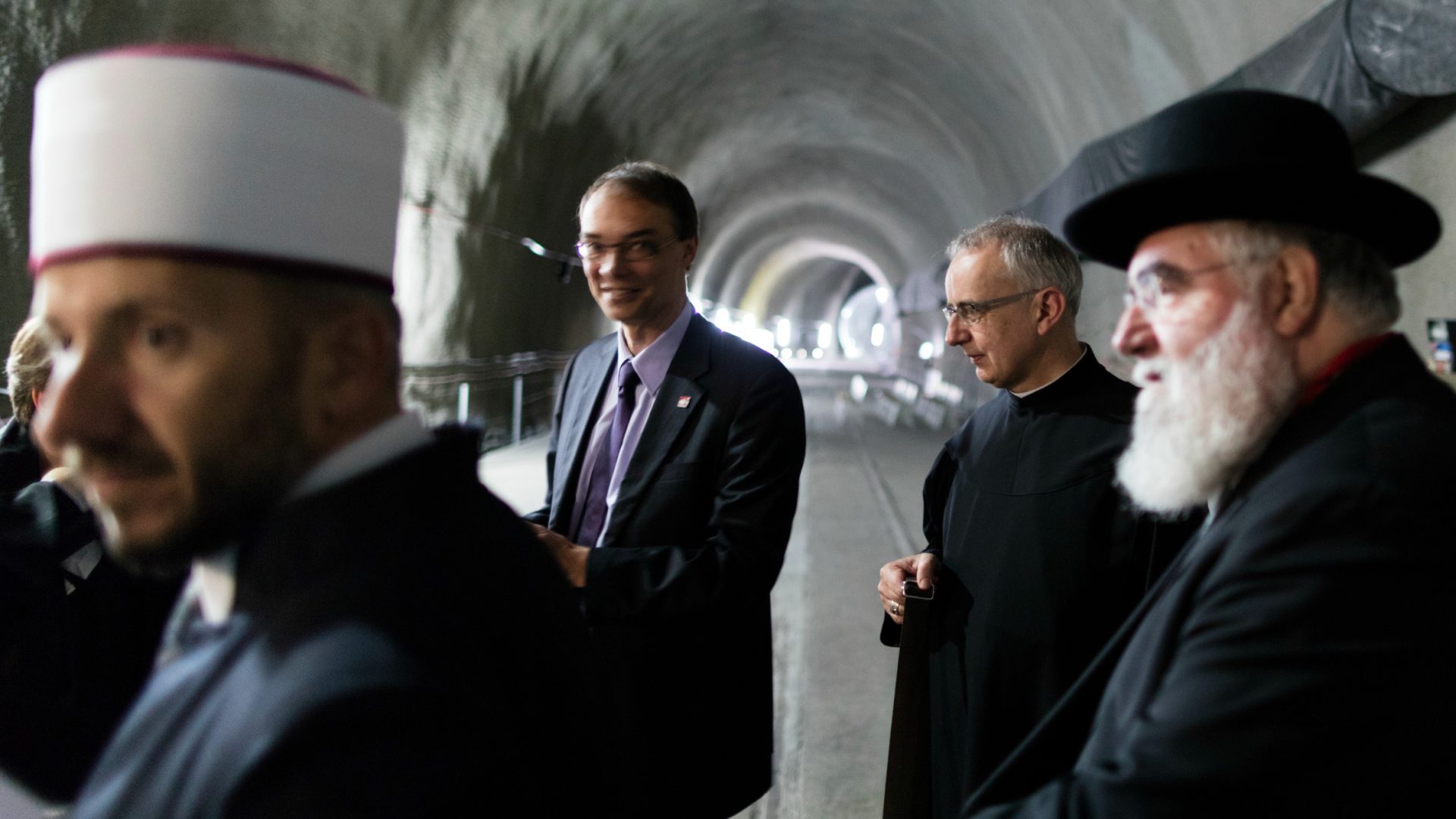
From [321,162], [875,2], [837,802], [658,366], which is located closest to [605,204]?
[658,366]

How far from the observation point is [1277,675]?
1.17m

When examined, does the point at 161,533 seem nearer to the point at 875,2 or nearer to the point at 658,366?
the point at 658,366

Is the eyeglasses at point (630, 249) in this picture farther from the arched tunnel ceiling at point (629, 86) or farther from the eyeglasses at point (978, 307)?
the arched tunnel ceiling at point (629, 86)

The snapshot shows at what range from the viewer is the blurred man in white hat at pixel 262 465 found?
2.89 ft

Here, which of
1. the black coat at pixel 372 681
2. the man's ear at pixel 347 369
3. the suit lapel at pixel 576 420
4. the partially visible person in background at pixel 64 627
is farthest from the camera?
the suit lapel at pixel 576 420

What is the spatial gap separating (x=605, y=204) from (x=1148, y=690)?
1776 mm

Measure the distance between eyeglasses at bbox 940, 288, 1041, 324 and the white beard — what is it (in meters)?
1.12

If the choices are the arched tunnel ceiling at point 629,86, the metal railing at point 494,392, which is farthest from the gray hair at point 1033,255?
the metal railing at point 494,392

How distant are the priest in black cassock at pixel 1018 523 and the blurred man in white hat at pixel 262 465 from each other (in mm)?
1682

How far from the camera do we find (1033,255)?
2768 millimetres

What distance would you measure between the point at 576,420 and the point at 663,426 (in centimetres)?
34

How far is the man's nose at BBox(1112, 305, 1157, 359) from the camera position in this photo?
163 cm

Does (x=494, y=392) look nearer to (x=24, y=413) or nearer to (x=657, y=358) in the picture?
(x=24, y=413)

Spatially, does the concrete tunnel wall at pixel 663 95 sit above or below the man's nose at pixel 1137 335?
above
